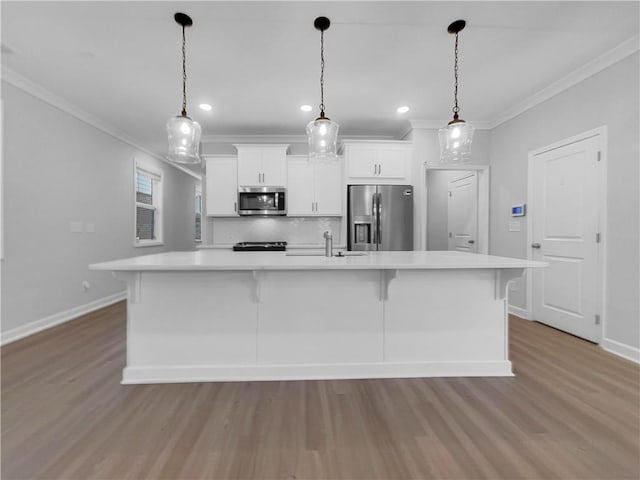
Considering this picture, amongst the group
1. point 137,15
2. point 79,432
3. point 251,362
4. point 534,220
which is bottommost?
point 79,432

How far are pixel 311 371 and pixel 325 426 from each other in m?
0.54

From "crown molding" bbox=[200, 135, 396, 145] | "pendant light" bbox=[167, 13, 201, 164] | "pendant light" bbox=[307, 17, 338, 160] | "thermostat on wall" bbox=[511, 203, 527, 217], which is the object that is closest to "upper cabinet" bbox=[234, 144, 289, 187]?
"crown molding" bbox=[200, 135, 396, 145]

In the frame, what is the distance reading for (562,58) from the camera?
2756 millimetres

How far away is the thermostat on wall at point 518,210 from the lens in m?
3.70

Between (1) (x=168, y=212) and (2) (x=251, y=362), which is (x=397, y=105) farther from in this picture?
(1) (x=168, y=212)

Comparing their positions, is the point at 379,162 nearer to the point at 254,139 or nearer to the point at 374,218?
the point at 374,218

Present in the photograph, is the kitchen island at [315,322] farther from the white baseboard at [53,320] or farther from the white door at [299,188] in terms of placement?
the white door at [299,188]

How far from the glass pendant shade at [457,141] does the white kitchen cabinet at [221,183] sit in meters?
3.17

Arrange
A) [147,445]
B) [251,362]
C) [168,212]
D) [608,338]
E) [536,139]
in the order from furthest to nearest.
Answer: [168,212] < [536,139] < [608,338] < [251,362] < [147,445]

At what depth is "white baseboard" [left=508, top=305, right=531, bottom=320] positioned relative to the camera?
3.67 meters

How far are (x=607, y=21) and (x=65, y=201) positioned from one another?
17.9 ft

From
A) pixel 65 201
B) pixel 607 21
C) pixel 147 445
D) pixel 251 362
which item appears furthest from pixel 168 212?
pixel 607 21

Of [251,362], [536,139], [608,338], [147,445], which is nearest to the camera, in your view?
[147,445]

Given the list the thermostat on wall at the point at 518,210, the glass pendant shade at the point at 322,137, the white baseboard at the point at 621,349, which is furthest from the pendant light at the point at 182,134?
the white baseboard at the point at 621,349
